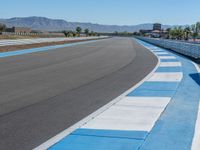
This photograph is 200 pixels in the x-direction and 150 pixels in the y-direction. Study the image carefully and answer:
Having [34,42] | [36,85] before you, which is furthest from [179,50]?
[36,85]

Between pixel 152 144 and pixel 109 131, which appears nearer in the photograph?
pixel 152 144

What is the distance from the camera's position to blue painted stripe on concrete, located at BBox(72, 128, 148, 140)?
18.9ft

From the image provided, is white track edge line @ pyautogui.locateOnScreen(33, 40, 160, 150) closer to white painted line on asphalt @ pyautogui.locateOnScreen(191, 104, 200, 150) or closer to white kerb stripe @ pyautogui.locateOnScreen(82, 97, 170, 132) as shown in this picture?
white kerb stripe @ pyautogui.locateOnScreen(82, 97, 170, 132)

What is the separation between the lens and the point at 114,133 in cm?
591

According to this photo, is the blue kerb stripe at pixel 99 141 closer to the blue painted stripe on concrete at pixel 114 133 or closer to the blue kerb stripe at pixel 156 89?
the blue painted stripe on concrete at pixel 114 133

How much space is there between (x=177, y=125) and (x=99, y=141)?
65.7 inches

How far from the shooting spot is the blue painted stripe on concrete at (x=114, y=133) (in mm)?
5758

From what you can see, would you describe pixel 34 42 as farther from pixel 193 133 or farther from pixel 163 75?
pixel 193 133

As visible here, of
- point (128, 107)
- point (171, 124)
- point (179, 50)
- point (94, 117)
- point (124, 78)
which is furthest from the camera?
point (179, 50)

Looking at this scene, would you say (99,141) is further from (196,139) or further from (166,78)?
(166,78)

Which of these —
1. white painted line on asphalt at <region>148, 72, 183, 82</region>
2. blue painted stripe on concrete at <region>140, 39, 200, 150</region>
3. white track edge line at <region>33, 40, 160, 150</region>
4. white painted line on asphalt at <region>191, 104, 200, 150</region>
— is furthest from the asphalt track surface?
white painted line on asphalt at <region>191, 104, 200, 150</region>

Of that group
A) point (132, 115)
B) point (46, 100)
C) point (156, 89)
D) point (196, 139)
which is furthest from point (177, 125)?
point (156, 89)

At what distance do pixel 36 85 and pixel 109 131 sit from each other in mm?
5292

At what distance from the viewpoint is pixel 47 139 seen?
559 centimetres
